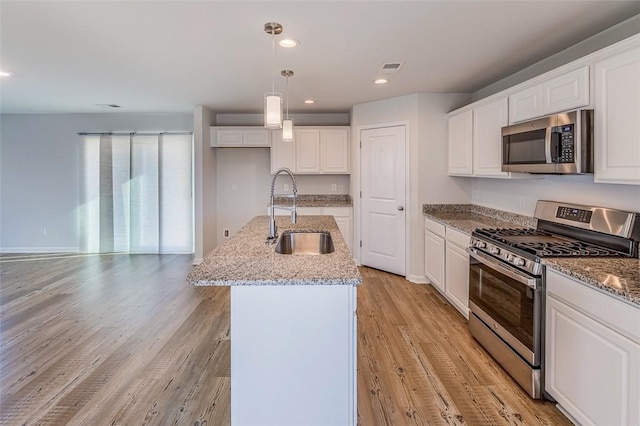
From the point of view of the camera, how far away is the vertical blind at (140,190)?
6234 mm

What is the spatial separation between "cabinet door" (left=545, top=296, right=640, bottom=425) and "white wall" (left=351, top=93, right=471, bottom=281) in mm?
2558

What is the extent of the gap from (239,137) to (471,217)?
3656 mm

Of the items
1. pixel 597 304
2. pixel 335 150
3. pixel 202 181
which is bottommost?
pixel 597 304

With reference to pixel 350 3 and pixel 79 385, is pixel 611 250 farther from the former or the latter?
pixel 79 385

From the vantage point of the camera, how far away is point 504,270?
2.38m

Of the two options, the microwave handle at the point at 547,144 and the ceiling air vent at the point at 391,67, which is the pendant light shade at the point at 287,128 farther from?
the microwave handle at the point at 547,144

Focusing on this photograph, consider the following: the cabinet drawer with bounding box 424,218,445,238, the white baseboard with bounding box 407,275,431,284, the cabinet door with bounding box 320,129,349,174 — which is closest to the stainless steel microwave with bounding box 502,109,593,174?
the cabinet drawer with bounding box 424,218,445,238

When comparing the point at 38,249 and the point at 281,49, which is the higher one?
the point at 281,49

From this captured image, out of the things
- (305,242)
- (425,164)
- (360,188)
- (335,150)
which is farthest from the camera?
(335,150)

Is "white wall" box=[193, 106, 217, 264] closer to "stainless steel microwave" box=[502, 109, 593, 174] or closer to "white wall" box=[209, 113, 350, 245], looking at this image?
"white wall" box=[209, 113, 350, 245]

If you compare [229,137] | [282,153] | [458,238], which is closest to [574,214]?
[458,238]

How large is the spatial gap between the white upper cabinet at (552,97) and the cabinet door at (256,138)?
12.0ft

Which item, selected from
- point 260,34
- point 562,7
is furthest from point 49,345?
point 562,7

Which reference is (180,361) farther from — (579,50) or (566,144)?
(579,50)
